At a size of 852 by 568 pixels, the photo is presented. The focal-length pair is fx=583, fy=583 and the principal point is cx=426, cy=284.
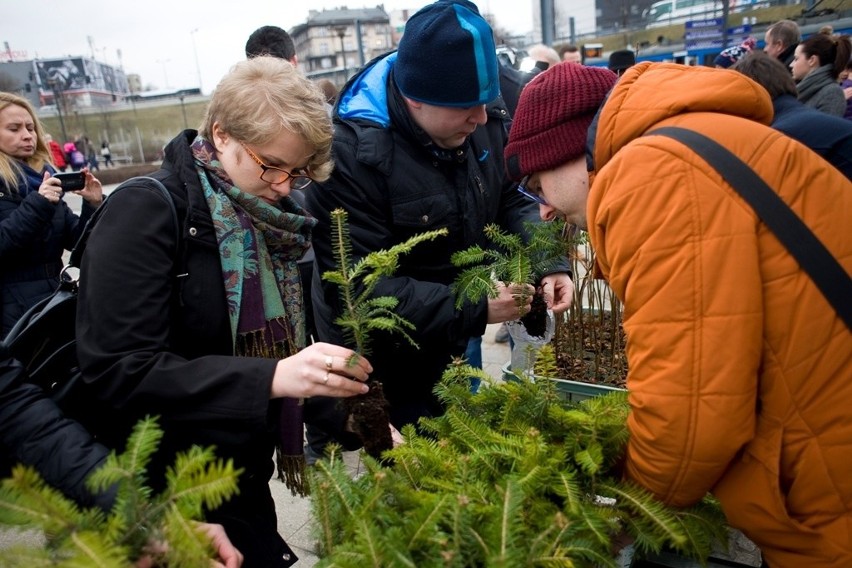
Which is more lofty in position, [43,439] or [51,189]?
[51,189]

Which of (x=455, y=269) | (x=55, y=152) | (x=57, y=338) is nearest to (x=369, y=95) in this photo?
(x=455, y=269)

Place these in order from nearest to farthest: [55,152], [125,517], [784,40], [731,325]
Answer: [125,517], [731,325], [784,40], [55,152]

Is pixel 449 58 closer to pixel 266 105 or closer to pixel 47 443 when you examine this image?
pixel 266 105

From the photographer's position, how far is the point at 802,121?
8.60 feet

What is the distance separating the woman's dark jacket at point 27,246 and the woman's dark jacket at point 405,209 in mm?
1810

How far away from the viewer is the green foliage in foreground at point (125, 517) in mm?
778

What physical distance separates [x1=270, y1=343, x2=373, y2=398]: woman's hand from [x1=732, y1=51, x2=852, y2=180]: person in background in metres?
1.80

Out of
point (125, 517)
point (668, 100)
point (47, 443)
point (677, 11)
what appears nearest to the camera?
point (125, 517)

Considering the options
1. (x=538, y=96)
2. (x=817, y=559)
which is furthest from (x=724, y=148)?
(x=817, y=559)

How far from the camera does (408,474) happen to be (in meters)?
1.26

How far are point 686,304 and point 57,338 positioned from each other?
1.51 metres

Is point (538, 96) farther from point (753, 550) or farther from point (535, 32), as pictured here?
point (535, 32)

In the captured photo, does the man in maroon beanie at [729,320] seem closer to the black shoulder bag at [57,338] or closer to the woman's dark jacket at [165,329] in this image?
the woman's dark jacket at [165,329]

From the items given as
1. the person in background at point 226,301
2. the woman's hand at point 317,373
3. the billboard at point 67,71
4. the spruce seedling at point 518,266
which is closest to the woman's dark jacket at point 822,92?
the spruce seedling at point 518,266
